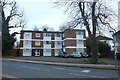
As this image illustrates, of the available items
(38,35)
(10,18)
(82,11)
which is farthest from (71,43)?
(82,11)

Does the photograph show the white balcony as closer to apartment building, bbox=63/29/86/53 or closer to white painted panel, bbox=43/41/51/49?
white painted panel, bbox=43/41/51/49

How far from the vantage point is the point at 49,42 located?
9244cm

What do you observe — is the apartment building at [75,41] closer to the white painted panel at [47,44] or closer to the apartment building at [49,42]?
the apartment building at [49,42]

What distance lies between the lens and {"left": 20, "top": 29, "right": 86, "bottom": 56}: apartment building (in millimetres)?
88688

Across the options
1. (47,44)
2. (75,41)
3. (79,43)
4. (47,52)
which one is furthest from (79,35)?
(47,52)

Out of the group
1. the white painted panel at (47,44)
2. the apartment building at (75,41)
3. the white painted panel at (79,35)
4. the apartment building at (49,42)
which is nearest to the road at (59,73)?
the apartment building at (49,42)

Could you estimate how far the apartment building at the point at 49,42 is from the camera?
3492 inches

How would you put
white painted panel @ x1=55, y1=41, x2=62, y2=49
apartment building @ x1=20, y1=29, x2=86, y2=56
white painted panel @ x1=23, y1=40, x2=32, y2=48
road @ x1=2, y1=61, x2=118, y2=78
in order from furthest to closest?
white painted panel @ x1=55, y1=41, x2=62, y2=49, white painted panel @ x1=23, y1=40, x2=32, y2=48, apartment building @ x1=20, y1=29, x2=86, y2=56, road @ x1=2, y1=61, x2=118, y2=78

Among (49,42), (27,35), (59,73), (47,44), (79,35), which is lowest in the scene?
(59,73)

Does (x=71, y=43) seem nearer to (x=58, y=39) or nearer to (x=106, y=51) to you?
(x=58, y=39)

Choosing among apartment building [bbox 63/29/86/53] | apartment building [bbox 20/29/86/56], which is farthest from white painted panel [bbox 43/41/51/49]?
apartment building [bbox 63/29/86/53]

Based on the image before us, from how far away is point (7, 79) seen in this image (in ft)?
53.4

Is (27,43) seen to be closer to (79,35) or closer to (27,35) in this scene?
(27,35)

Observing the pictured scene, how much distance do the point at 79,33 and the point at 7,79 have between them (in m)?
74.2
